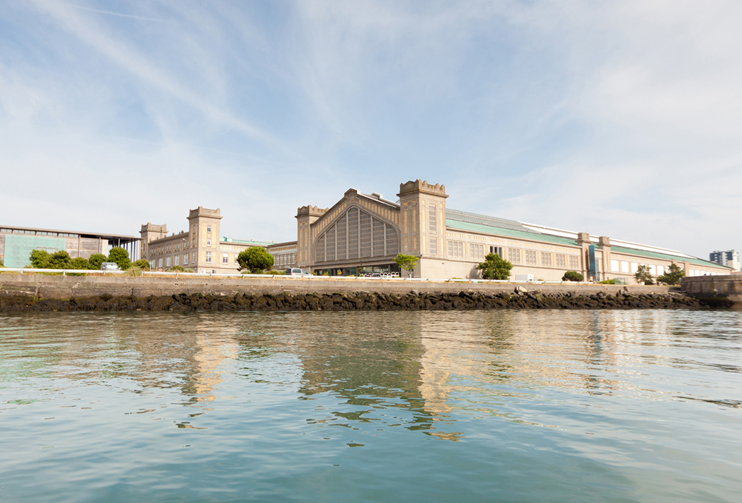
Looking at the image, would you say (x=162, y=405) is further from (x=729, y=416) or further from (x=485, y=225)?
(x=485, y=225)

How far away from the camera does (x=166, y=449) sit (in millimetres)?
6516

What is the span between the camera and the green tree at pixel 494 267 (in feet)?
288

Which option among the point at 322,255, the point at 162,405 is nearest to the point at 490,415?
the point at 162,405

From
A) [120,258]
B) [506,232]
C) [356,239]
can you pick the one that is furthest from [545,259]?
[120,258]

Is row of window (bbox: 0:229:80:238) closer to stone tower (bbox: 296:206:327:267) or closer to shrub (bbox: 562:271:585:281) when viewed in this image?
stone tower (bbox: 296:206:327:267)

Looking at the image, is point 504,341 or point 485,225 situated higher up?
point 485,225

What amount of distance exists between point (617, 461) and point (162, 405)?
302 inches

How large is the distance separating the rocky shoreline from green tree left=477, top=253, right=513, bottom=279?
60.0ft

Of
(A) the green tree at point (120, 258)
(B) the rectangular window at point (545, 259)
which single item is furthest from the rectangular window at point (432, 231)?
(A) the green tree at point (120, 258)

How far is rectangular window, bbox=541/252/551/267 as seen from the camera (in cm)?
10726

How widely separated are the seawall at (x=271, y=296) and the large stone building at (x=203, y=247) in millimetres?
74196

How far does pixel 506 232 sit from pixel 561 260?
18.0 meters

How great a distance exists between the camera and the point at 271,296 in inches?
1796

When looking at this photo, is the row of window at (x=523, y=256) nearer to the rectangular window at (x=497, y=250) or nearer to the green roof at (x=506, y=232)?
the rectangular window at (x=497, y=250)
